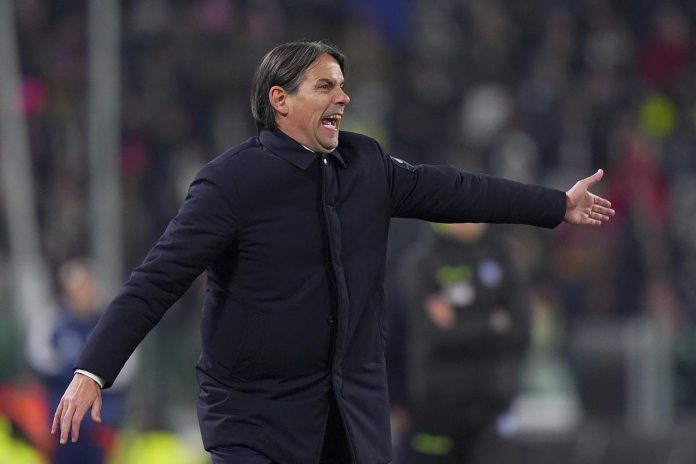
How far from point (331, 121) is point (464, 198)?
0.50 m

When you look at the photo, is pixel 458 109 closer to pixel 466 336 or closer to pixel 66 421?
pixel 466 336

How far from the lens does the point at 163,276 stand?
186 inches

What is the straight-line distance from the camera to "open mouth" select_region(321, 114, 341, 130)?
492 cm

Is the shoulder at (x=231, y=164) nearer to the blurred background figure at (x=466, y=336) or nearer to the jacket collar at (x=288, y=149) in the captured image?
the jacket collar at (x=288, y=149)

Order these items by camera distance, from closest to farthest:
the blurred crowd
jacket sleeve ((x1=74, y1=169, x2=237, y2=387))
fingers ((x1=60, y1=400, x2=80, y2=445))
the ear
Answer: fingers ((x1=60, y1=400, x2=80, y2=445)), jacket sleeve ((x1=74, y1=169, x2=237, y2=387)), the ear, the blurred crowd

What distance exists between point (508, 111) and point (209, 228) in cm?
1023

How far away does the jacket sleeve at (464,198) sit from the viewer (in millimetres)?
5086

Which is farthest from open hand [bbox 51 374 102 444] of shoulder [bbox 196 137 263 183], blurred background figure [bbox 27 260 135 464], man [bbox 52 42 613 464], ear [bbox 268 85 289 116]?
blurred background figure [bbox 27 260 135 464]

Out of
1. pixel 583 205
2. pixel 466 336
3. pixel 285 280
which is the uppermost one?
pixel 583 205

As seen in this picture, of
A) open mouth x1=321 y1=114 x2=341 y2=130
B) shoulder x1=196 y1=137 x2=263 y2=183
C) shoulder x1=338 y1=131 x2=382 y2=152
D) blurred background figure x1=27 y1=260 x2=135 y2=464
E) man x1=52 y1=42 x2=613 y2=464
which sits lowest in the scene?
blurred background figure x1=27 y1=260 x2=135 y2=464

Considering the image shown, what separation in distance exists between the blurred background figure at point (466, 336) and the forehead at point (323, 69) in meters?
3.69

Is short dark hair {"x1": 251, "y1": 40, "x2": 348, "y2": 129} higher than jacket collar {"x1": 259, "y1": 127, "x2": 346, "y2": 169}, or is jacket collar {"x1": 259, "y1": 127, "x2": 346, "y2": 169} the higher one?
short dark hair {"x1": 251, "y1": 40, "x2": 348, "y2": 129}

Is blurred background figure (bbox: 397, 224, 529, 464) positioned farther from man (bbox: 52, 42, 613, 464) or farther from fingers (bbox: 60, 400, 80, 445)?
fingers (bbox: 60, 400, 80, 445)

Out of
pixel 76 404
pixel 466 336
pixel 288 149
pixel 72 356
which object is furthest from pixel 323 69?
pixel 72 356
